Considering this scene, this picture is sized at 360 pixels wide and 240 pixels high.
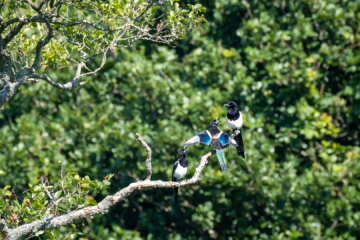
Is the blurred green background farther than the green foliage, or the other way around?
the blurred green background

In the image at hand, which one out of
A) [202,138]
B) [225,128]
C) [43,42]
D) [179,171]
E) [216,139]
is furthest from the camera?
[225,128]

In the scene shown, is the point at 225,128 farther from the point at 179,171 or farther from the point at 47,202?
the point at 47,202

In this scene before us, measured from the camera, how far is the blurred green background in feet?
25.7

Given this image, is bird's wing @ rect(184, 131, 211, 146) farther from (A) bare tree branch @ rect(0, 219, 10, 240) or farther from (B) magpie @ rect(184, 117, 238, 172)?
(A) bare tree branch @ rect(0, 219, 10, 240)

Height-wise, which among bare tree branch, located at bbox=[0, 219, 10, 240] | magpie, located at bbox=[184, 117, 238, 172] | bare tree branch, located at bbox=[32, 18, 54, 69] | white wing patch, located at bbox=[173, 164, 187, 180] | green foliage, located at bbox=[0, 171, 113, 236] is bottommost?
bare tree branch, located at bbox=[0, 219, 10, 240]

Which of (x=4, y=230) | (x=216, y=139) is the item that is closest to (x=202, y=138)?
(x=216, y=139)

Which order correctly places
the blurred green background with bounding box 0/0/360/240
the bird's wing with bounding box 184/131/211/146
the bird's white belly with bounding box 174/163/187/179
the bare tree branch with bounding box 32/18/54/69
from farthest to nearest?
the blurred green background with bounding box 0/0/360/240, the bird's white belly with bounding box 174/163/187/179, the bird's wing with bounding box 184/131/211/146, the bare tree branch with bounding box 32/18/54/69

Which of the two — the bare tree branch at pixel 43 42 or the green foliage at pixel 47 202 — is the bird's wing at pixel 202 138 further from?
the bare tree branch at pixel 43 42

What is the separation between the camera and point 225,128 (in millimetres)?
7363

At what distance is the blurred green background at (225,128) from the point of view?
7840 millimetres

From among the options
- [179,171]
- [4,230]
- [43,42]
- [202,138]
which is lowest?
[4,230]

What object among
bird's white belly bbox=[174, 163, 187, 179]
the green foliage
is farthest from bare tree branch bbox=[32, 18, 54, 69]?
bird's white belly bbox=[174, 163, 187, 179]

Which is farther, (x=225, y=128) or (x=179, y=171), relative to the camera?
(x=225, y=128)

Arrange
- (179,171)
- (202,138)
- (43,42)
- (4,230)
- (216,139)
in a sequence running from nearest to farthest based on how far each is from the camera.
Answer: (4,230)
(43,42)
(202,138)
(216,139)
(179,171)
